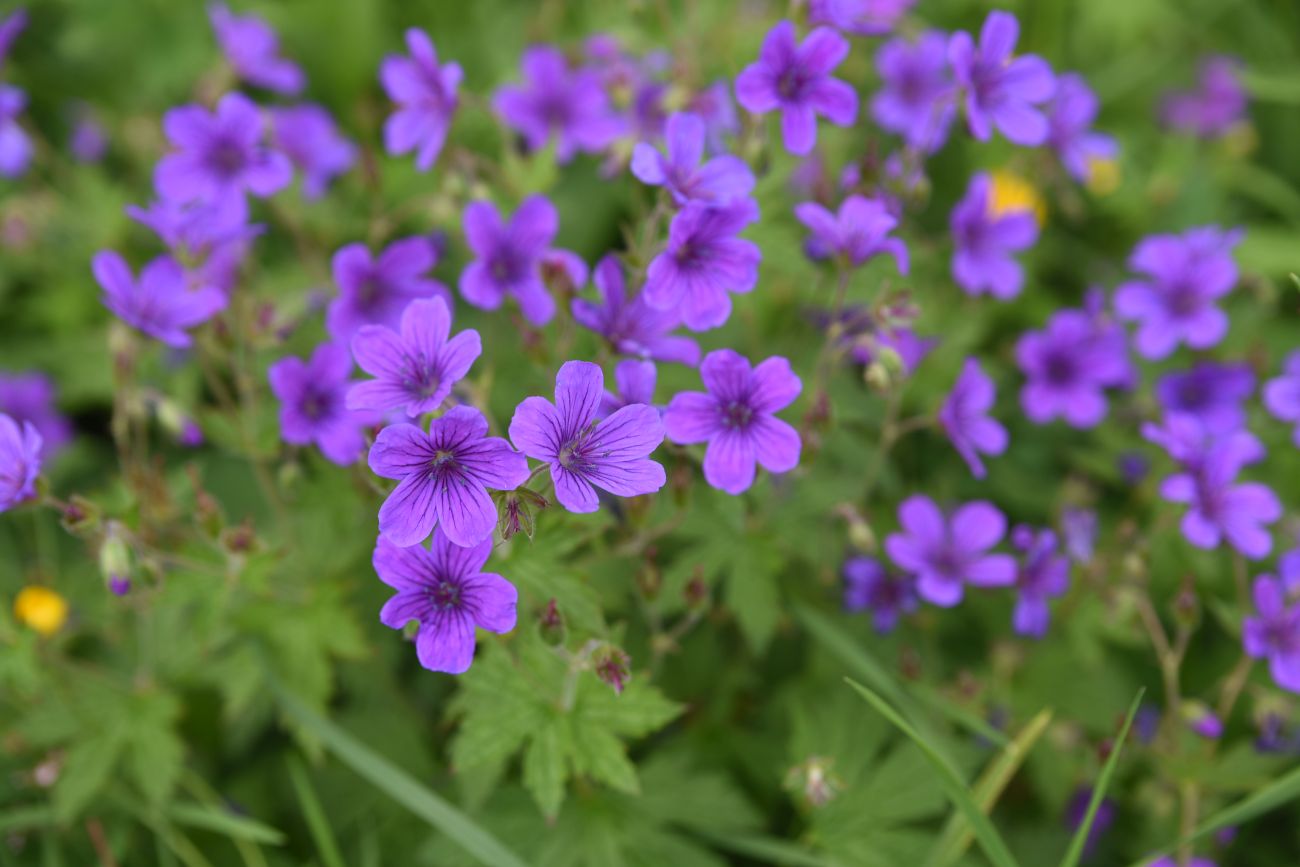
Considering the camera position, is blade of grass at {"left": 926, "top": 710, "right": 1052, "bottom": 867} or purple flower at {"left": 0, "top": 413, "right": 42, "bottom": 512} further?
blade of grass at {"left": 926, "top": 710, "right": 1052, "bottom": 867}

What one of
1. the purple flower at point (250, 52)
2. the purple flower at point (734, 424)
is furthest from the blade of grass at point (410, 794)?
the purple flower at point (250, 52)

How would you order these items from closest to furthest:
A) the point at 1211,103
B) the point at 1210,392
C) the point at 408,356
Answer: the point at 408,356 < the point at 1210,392 < the point at 1211,103

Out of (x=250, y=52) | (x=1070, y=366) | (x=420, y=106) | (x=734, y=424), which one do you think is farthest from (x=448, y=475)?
(x=250, y=52)

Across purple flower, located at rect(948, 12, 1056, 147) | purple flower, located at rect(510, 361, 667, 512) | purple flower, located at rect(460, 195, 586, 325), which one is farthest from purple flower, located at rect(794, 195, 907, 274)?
purple flower, located at rect(510, 361, 667, 512)

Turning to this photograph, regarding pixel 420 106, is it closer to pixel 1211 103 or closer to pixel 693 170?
pixel 693 170

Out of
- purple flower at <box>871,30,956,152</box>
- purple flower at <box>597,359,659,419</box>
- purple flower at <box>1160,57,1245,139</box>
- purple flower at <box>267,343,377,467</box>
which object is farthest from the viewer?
purple flower at <box>1160,57,1245,139</box>

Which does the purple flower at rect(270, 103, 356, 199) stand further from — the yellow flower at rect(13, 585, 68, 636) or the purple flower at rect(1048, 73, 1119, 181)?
the purple flower at rect(1048, 73, 1119, 181)

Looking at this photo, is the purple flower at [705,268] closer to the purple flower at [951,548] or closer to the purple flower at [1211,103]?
the purple flower at [951,548]
